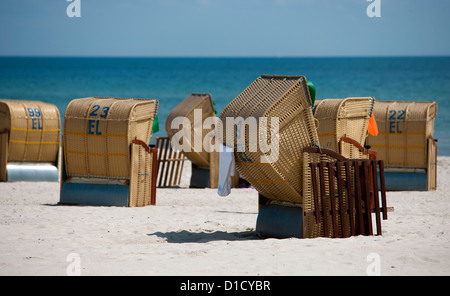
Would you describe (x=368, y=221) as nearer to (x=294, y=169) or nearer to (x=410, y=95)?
(x=294, y=169)

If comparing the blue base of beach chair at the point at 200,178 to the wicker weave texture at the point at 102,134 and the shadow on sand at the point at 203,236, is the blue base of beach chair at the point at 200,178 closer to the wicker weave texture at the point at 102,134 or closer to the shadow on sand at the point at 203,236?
the wicker weave texture at the point at 102,134

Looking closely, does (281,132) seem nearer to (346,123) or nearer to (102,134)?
(346,123)

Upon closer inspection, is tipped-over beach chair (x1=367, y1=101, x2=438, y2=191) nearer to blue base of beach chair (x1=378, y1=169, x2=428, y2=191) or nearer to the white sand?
blue base of beach chair (x1=378, y1=169, x2=428, y2=191)

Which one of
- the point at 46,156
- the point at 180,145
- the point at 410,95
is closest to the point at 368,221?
the point at 180,145

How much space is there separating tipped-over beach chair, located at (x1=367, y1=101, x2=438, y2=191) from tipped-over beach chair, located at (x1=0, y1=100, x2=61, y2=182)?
744 cm

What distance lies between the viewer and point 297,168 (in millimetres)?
8539

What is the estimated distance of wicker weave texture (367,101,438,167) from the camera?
14.7 meters

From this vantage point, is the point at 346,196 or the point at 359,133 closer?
the point at 346,196

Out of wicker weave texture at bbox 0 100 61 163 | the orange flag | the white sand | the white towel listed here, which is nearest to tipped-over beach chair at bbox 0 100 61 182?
wicker weave texture at bbox 0 100 61 163

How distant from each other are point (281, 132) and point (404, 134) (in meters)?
7.26

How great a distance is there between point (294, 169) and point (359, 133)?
366 cm

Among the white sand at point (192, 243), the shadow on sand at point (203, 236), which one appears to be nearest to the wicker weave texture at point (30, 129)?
the white sand at point (192, 243)

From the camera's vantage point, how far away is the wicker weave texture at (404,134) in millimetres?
14672

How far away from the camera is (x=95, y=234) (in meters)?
9.24
